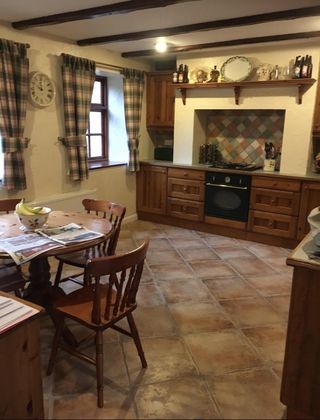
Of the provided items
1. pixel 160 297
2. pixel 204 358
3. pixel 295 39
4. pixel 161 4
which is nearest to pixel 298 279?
pixel 204 358

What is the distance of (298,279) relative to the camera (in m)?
1.61

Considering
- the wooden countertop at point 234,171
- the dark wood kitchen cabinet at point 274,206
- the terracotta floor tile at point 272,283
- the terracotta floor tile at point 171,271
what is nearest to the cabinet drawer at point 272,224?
the dark wood kitchen cabinet at point 274,206

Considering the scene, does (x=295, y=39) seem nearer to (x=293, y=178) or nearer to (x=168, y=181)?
(x=293, y=178)

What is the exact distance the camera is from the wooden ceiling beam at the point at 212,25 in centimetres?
278

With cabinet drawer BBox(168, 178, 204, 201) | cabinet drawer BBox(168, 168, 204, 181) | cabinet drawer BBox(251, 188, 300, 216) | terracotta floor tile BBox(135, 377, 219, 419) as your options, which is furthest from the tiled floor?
cabinet drawer BBox(168, 168, 204, 181)

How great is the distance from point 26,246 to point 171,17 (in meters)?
2.35

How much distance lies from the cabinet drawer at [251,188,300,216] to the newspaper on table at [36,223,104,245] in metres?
2.58

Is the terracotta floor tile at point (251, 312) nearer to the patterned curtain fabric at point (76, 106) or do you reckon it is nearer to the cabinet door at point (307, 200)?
the cabinet door at point (307, 200)

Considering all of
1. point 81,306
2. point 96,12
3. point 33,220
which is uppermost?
point 96,12

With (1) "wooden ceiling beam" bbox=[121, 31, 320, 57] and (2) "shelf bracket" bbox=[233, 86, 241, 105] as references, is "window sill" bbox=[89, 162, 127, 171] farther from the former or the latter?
(2) "shelf bracket" bbox=[233, 86, 241, 105]

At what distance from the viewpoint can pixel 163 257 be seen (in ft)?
13.0

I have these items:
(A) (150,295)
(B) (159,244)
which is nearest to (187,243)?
(B) (159,244)

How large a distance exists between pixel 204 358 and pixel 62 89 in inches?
123

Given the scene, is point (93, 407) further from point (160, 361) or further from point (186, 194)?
point (186, 194)
